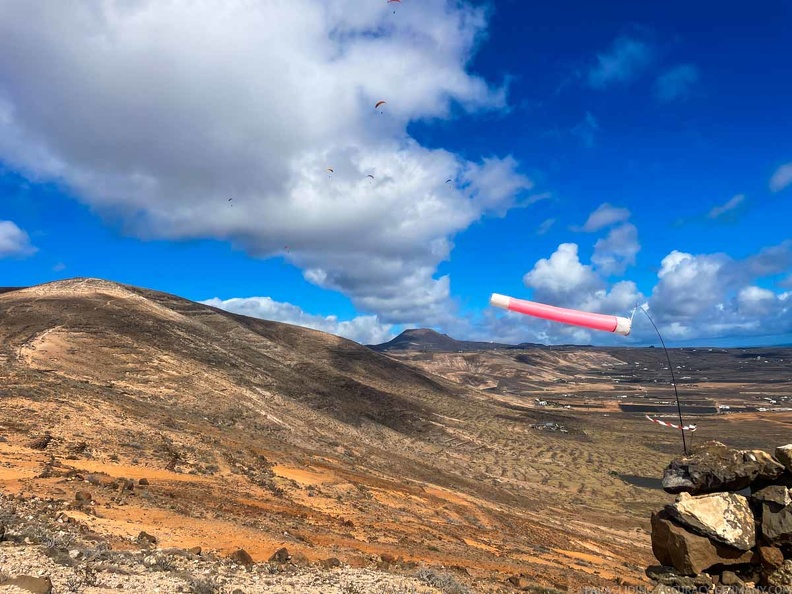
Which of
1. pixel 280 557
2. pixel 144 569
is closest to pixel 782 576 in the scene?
pixel 280 557

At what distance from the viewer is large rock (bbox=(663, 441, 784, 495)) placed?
10.7m

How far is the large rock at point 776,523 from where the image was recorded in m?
9.84

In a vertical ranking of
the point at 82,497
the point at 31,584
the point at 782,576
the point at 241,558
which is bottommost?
the point at 782,576

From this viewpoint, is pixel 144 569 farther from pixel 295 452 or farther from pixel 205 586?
pixel 295 452

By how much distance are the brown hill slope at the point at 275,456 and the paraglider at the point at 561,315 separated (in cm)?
735

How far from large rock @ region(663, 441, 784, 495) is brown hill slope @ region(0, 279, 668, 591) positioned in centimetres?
456

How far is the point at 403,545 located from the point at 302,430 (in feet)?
84.0

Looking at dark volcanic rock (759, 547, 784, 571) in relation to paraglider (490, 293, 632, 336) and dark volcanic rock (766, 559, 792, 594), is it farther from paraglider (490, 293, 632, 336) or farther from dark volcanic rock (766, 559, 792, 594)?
paraglider (490, 293, 632, 336)

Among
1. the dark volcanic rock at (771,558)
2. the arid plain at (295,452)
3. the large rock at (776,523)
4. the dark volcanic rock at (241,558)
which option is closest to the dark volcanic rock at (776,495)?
the large rock at (776,523)

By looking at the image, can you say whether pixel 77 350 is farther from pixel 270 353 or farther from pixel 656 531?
pixel 656 531

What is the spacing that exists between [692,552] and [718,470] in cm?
210

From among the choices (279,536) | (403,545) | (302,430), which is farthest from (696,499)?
(302,430)

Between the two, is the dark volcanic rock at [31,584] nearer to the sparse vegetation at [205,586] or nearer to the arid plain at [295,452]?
the sparse vegetation at [205,586]

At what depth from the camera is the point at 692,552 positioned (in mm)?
10578
